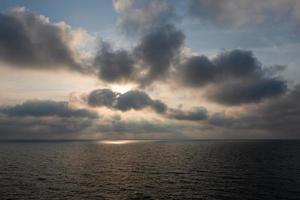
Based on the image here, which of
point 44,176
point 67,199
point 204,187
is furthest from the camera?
point 44,176

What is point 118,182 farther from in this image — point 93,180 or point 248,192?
point 248,192

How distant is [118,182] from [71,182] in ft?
37.7

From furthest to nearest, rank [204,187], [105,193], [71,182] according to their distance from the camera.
→ 1. [71,182]
2. [204,187]
3. [105,193]

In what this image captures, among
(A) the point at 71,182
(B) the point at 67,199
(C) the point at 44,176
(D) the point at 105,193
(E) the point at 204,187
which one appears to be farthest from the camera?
(C) the point at 44,176

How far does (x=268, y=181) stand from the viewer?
223ft

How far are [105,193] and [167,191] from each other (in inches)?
512

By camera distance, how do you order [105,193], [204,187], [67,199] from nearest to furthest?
[67,199]
[105,193]
[204,187]

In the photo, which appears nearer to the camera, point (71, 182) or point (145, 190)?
point (145, 190)

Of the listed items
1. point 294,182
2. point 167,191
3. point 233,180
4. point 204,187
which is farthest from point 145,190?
point 294,182

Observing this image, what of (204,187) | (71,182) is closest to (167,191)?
(204,187)

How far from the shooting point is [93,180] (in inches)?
2709

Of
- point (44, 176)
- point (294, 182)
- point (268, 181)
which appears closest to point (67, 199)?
point (44, 176)

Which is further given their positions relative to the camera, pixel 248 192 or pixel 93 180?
pixel 93 180

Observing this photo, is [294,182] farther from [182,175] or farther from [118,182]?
[118,182]
